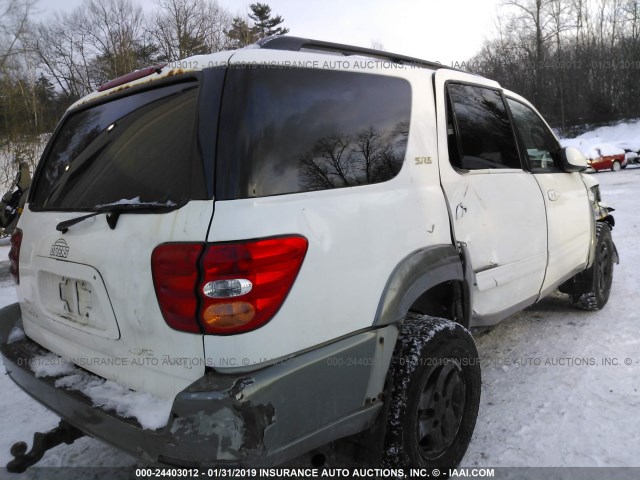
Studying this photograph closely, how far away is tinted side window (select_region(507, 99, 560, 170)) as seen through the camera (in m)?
3.44

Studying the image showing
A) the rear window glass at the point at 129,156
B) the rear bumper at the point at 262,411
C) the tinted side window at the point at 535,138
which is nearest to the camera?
the rear bumper at the point at 262,411

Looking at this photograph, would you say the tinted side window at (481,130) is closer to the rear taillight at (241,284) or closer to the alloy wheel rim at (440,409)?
the alloy wheel rim at (440,409)

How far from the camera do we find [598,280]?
4.42 metres

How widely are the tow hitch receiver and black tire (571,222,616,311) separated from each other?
4101mm

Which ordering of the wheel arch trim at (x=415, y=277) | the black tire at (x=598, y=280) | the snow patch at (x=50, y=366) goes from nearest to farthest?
the wheel arch trim at (x=415, y=277) → the snow patch at (x=50, y=366) → the black tire at (x=598, y=280)

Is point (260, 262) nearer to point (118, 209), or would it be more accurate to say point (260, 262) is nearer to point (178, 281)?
point (178, 281)

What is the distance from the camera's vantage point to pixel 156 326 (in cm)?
173

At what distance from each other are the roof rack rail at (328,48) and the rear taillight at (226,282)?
1030 mm

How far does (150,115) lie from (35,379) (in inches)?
49.2

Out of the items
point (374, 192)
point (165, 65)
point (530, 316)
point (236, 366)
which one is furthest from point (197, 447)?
point (530, 316)

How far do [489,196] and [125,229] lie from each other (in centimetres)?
195

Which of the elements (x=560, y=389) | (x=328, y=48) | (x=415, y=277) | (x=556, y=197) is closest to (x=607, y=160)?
(x=556, y=197)

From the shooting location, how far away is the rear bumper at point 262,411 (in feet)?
5.01

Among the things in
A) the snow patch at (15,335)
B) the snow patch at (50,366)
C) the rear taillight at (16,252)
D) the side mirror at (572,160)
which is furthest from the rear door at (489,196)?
the snow patch at (15,335)
